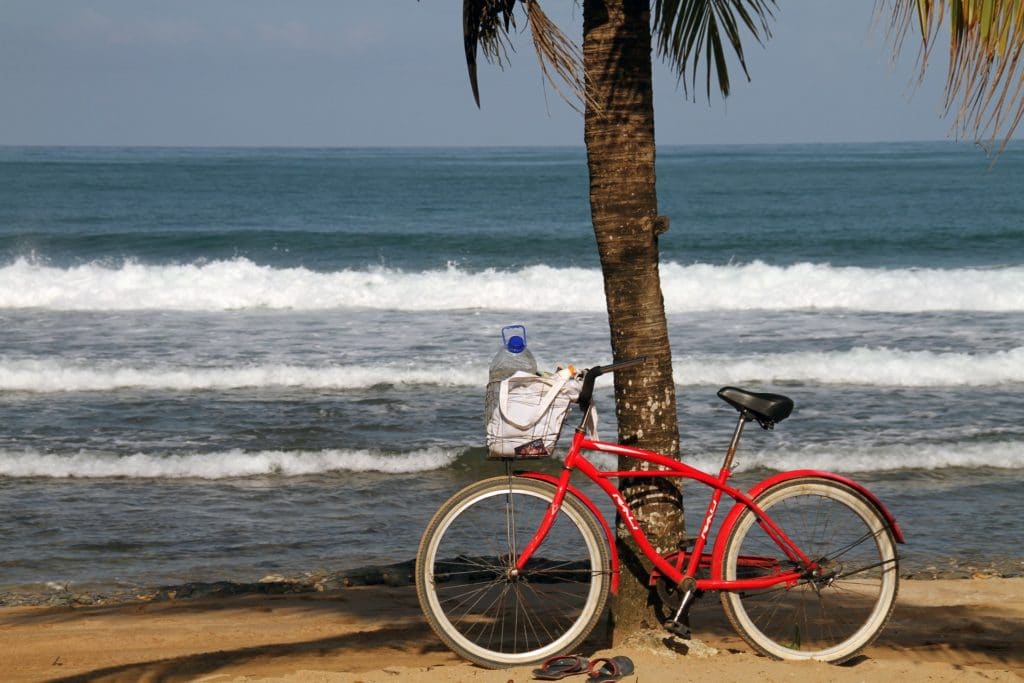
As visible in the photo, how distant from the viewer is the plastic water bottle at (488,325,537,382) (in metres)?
4.27

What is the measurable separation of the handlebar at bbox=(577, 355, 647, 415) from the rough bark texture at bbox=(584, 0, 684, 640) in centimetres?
22

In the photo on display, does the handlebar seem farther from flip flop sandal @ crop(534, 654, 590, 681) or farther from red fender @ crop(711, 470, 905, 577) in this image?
flip flop sandal @ crop(534, 654, 590, 681)

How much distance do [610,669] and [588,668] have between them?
9 centimetres

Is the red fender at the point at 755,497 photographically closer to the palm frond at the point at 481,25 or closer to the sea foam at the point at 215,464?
the palm frond at the point at 481,25

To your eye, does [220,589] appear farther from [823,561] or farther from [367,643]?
[823,561]

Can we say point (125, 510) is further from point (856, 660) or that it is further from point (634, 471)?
A: point (856, 660)

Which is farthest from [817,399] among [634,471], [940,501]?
[634,471]

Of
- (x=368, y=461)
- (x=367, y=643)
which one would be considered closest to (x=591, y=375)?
(x=367, y=643)

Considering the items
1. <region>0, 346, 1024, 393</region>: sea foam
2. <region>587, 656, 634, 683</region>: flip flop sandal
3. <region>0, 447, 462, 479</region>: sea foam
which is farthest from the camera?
<region>0, 346, 1024, 393</region>: sea foam

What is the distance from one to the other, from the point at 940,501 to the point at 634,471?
4868mm

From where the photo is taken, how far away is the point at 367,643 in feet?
17.7

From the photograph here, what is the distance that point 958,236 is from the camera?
32469 mm

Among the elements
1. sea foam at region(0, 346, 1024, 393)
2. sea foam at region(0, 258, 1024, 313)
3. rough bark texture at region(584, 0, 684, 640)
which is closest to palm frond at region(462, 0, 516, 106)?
rough bark texture at region(584, 0, 684, 640)

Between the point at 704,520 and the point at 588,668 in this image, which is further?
the point at 704,520
